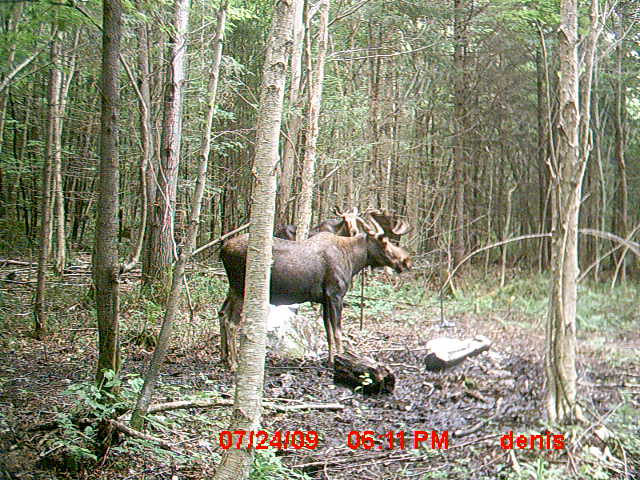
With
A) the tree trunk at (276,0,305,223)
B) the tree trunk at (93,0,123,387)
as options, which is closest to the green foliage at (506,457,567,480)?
the tree trunk at (93,0,123,387)

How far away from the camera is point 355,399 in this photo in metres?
7.07

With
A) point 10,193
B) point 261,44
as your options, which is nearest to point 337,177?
point 261,44

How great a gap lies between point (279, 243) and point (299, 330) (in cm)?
146

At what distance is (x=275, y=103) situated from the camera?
3.90m

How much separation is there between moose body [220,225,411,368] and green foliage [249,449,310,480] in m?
3.58

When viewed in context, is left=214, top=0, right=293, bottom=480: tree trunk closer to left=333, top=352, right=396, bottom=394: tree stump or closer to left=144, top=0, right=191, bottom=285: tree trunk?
left=333, top=352, right=396, bottom=394: tree stump

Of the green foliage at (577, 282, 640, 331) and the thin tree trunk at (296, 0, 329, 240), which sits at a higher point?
the thin tree trunk at (296, 0, 329, 240)

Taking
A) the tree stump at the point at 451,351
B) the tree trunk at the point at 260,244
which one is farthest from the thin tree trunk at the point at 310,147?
the tree trunk at the point at 260,244

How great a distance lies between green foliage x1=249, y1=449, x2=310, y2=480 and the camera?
425 cm

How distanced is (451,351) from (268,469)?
4.28 meters

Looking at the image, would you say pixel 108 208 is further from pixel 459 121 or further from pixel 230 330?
pixel 459 121
